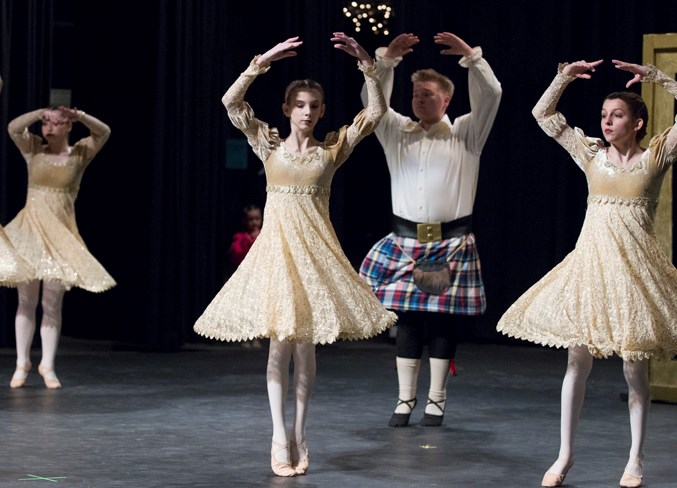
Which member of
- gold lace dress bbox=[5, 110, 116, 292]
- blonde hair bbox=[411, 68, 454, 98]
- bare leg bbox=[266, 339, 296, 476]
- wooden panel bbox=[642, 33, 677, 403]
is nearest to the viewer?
bare leg bbox=[266, 339, 296, 476]

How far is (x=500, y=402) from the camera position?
588 centimetres

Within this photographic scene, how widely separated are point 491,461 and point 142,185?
4.17m

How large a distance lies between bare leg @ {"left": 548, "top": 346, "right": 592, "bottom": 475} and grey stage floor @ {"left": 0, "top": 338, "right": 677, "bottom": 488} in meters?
0.10

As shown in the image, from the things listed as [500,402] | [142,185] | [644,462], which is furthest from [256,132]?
[142,185]

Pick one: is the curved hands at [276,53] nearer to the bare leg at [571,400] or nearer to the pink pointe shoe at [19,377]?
the bare leg at [571,400]

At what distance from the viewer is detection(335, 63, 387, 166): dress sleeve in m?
4.32

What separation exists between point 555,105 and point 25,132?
292cm

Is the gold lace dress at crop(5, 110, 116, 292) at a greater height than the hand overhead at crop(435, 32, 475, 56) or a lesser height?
lesser

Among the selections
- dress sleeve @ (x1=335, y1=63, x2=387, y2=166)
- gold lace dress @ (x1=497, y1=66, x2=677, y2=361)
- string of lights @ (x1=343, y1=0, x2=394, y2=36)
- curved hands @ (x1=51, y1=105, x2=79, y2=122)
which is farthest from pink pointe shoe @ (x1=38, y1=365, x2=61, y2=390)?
string of lights @ (x1=343, y1=0, x2=394, y2=36)

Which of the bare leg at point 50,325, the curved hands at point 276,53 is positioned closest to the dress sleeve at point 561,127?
the curved hands at point 276,53

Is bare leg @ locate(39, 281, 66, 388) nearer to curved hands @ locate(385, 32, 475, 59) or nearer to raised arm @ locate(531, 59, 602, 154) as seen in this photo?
curved hands @ locate(385, 32, 475, 59)

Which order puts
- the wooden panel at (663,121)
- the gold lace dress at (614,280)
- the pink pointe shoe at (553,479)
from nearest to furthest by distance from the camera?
the gold lace dress at (614,280)
the pink pointe shoe at (553,479)
the wooden panel at (663,121)

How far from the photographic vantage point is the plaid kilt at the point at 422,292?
205 inches

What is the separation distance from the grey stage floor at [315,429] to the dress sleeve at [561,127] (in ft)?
3.44
